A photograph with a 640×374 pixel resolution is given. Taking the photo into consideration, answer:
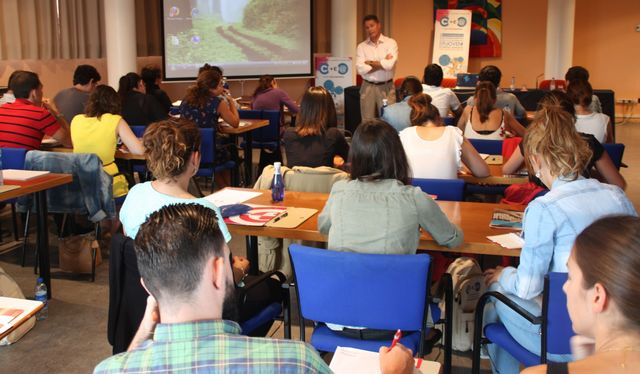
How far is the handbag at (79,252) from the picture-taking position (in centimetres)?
494

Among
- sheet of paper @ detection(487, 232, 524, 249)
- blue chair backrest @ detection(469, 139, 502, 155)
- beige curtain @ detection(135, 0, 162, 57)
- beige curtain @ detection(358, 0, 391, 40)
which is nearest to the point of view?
sheet of paper @ detection(487, 232, 524, 249)

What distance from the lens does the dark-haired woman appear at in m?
2.84

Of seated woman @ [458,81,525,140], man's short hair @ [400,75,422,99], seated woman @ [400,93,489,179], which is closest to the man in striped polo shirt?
seated woman @ [400,93,489,179]

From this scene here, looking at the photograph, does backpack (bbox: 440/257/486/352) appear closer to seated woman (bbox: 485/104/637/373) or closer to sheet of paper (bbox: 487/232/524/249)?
sheet of paper (bbox: 487/232/524/249)

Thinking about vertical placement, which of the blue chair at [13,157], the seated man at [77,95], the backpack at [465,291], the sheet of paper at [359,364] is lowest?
the backpack at [465,291]

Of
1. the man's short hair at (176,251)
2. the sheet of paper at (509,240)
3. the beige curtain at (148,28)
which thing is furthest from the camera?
the beige curtain at (148,28)

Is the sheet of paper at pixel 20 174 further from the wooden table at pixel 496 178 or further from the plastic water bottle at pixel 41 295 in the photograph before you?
the wooden table at pixel 496 178

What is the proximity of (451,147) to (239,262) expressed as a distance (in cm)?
174

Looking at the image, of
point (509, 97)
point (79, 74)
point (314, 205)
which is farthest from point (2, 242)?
point (509, 97)

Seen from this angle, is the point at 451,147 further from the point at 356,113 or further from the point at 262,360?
the point at 356,113

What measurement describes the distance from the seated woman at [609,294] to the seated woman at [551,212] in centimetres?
107

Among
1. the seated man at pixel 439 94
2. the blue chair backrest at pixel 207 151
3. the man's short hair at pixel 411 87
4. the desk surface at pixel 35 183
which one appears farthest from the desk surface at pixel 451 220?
the seated man at pixel 439 94

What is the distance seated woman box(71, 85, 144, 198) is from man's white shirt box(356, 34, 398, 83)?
498cm

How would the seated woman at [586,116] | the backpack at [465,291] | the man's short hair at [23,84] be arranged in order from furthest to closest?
the seated woman at [586,116] → the man's short hair at [23,84] → the backpack at [465,291]
